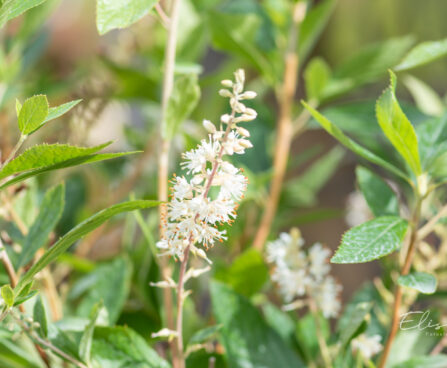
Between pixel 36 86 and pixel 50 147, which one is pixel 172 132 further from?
pixel 36 86

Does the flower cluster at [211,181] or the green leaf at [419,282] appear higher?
the flower cluster at [211,181]

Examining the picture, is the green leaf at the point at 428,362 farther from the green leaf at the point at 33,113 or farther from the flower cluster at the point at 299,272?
the green leaf at the point at 33,113

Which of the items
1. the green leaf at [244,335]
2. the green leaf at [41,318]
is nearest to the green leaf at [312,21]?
the green leaf at [244,335]

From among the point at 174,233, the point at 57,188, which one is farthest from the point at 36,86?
the point at 174,233

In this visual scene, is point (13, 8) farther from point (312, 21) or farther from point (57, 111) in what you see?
point (312, 21)

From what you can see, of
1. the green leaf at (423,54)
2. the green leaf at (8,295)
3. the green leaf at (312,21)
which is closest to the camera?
the green leaf at (8,295)

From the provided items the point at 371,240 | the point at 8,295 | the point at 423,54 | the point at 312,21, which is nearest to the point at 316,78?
the point at 312,21

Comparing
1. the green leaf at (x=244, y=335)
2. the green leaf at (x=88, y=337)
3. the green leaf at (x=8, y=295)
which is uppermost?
the green leaf at (x=8, y=295)

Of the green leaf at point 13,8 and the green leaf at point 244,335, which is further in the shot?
the green leaf at point 244,335
